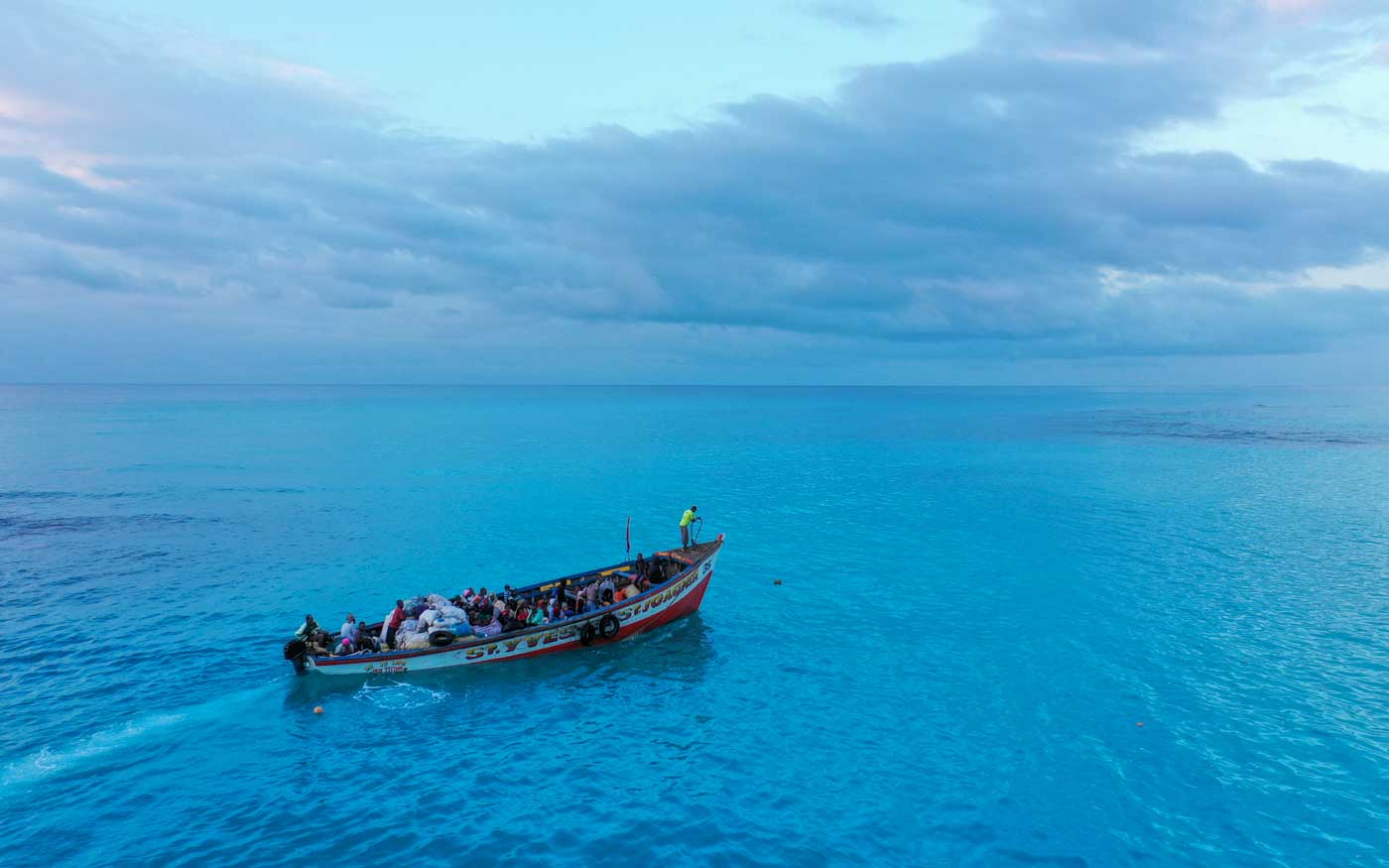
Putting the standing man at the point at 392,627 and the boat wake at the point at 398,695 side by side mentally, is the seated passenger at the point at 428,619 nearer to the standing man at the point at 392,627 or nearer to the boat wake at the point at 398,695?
the standing man at the point at 392,627

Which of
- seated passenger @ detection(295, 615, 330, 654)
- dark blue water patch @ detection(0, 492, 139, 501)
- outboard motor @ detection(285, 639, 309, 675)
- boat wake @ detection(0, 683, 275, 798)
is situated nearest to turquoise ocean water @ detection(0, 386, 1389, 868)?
boat wake @ detection(0, 683, 275, 798)

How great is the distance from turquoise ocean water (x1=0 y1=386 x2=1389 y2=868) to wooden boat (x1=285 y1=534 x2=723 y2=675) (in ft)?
2.31

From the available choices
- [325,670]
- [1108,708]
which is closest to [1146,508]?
[1108,708]

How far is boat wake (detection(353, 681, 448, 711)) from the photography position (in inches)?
1047

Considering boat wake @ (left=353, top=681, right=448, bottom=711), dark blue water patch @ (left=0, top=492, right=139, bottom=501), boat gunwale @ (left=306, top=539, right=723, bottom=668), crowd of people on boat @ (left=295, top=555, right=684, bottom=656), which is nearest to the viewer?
boat wake @ (left=353, top=681, right=448, bottom=711)

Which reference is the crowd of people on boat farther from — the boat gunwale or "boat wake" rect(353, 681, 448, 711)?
"boat wake" rect(353, 681, 448, 711)

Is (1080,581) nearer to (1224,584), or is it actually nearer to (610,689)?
(1224,584)

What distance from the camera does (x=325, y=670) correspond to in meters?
28.2

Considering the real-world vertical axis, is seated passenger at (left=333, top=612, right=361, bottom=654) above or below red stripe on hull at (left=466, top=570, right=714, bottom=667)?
above

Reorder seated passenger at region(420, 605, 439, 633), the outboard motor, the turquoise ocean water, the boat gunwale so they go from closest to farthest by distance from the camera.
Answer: the turquoise ocean water, the outboard motor, the boat gunwale, seated passenger at region(420, 605, 439, 633)

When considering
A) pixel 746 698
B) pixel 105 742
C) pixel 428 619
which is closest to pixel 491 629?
pixel 428 619

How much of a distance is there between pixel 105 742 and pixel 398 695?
339 inches

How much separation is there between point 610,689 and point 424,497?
46.9 m

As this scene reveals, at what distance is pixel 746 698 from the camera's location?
1065 inches
